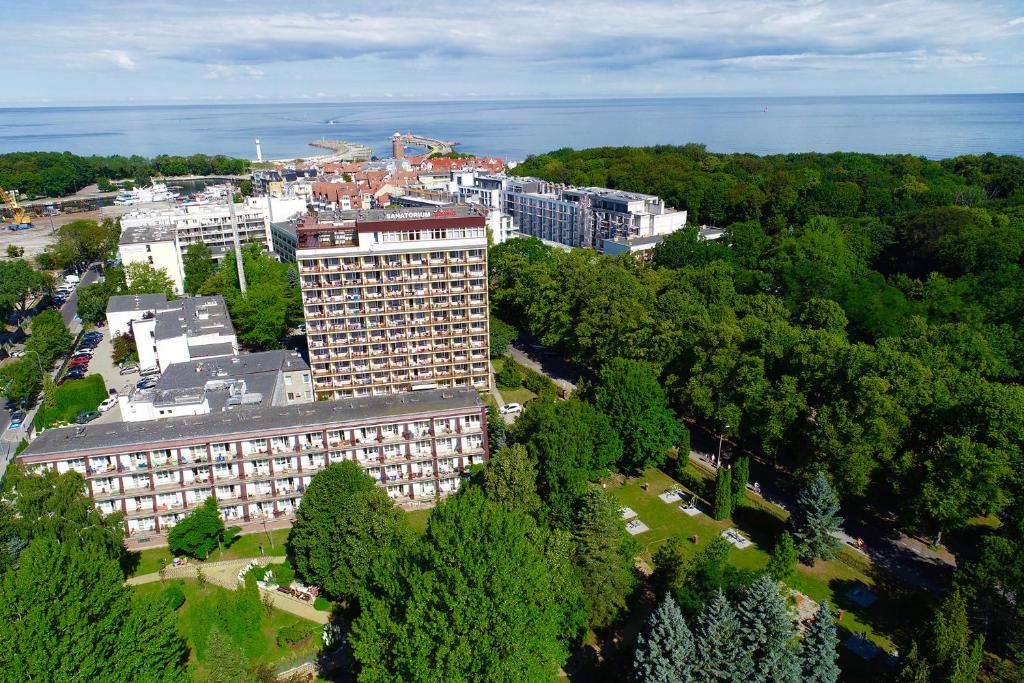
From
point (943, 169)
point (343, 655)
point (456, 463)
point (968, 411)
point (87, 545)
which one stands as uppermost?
point (943, 169)

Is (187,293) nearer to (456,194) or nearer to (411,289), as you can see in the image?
(411,289)

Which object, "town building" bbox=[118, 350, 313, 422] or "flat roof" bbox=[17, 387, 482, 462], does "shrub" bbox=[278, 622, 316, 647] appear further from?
"town building" bbox=[118, 350, 313, 422]

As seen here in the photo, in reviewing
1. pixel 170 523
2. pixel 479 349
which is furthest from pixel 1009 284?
pixel 170 523

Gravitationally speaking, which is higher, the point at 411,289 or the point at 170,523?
the point at 411,289

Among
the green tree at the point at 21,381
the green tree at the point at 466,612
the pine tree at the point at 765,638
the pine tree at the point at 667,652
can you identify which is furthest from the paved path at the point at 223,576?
the green tree at the point at 21,381

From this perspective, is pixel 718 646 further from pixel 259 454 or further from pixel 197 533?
pixel 197 533
